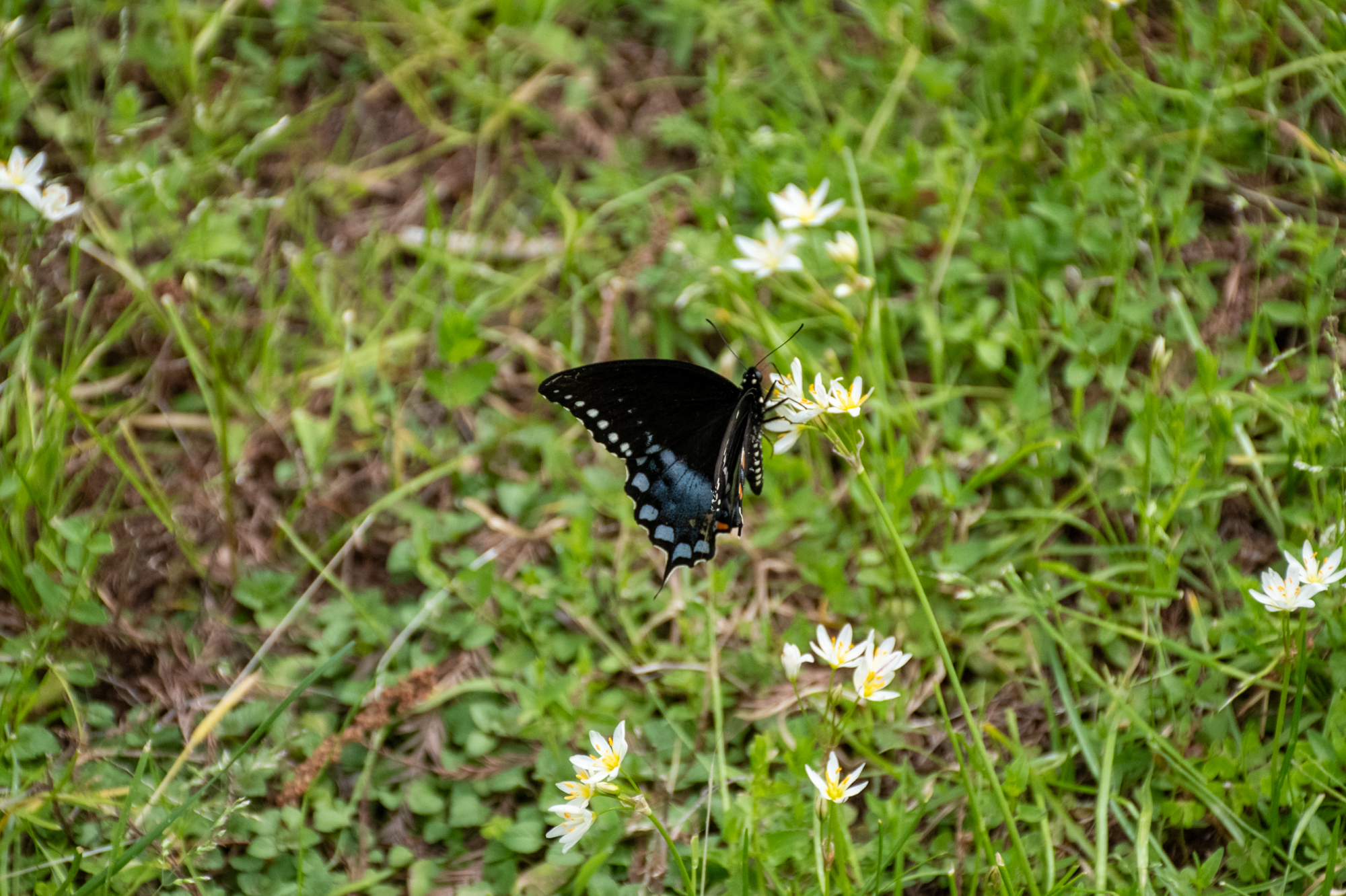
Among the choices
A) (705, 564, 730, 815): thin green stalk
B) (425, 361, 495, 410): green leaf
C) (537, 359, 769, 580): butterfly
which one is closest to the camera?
(705, 564, 730, 815): thin green stalk

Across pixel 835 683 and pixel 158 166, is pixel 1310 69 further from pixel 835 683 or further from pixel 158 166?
pixel 158 166

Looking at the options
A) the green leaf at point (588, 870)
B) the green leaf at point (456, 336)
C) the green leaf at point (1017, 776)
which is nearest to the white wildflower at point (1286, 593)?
the green leaf at point (1017, 776)

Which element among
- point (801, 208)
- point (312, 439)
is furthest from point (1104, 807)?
point (312, 439)

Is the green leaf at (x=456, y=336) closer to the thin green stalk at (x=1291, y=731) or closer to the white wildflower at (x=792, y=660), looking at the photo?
the white wildflower at (x=792, y=660)

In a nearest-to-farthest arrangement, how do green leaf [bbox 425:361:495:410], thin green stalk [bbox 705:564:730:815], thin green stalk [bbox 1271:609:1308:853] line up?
→ thin green stalk [bbox 1271:609:1308:853] → thin green stalk [bbox 705:564:730:815] → green leaf [bbox 425:361:495:410]

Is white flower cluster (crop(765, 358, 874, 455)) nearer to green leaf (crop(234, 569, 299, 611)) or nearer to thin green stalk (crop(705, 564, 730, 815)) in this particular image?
thin green stalk (crop(705, 564, 730, 815))

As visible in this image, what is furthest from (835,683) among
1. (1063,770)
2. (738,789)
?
(1063,770)

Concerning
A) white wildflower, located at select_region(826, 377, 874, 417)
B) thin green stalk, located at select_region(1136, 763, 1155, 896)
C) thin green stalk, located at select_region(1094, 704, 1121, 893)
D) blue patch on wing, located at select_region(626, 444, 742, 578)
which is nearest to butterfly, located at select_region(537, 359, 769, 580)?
blue patch on wing, located at select_region(626, 444, 742, 578)

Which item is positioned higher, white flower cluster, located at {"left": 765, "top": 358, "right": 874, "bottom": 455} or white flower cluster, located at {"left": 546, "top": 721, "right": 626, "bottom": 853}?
white flower cluster, located at {"left": 765, "top": 358, "right": 874, "bottom": 455}
